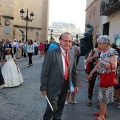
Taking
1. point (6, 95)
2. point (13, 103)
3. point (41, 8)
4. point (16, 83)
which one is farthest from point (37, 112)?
point (41, 8)

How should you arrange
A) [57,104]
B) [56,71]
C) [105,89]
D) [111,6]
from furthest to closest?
[111,6], [105,89], [57,104], [56,71]

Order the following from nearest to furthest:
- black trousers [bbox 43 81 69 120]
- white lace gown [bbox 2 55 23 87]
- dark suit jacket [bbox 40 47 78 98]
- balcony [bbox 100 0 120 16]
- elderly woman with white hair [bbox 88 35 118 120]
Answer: dark suit jacket [bbox 40 47 78 98] < black trousers [bbox 43 81 69 120] < elderly woman with white hair [bbox 88 35 118 120] < white lace gown [bbox 2 55 23 87] < balcony [bbox 100 0 120 16]

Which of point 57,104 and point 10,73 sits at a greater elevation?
point 57,104

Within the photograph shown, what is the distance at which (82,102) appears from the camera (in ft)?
22.4

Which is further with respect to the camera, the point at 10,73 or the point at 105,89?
the point at 10,73

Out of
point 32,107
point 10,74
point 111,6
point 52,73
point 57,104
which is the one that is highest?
point 111,6

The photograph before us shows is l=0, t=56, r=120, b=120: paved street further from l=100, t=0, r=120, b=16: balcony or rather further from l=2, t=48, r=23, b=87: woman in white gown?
l=100, t=0, r=120, b=16: balcony

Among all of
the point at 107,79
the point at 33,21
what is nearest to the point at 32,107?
the point at 107,79

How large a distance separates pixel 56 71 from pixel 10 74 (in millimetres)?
5089

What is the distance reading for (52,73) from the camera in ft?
13.4

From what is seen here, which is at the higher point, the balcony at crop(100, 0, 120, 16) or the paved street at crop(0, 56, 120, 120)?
the balcony at crop(100, 0, 120, 16)

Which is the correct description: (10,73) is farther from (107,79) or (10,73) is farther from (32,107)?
(107,79)

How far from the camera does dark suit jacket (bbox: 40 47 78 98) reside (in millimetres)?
4043

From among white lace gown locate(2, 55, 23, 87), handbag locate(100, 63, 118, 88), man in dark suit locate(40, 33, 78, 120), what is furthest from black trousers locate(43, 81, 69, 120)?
white lace gown locate(2, 55, 23, 87)
